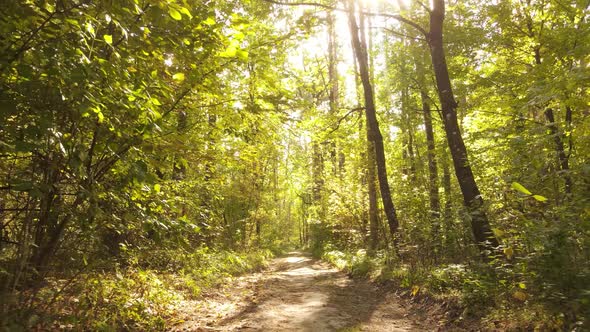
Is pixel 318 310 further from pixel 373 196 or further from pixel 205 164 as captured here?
pixel 373 196

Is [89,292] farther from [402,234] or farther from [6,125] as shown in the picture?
[402,234]

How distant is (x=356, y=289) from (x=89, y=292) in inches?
245

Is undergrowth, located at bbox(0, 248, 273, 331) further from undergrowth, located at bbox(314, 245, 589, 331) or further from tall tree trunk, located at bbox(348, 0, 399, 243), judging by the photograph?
tall tree trunk, located at bbox(348, 0, 399, 243)

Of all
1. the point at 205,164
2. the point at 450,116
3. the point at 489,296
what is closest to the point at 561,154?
the point at 450,116

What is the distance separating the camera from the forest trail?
219 inches

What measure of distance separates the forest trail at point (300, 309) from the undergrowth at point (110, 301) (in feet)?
1.34

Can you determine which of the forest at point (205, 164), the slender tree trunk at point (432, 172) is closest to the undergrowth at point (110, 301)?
the forest at point (205, 164)

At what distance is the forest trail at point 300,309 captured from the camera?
5.57 m

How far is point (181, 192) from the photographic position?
24.2 ft

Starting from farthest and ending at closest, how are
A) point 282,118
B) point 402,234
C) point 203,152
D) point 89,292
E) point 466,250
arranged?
point 402,234
point 466,250
point 282,118
point 203,152
point 89,292

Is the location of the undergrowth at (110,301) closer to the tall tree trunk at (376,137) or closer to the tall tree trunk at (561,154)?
the tall tree trunk at (561,154)

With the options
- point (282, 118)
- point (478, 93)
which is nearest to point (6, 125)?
point (282, 118)

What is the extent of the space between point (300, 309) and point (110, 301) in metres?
3.32

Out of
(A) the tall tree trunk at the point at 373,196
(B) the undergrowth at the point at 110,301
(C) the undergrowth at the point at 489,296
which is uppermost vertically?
(A) the tall tree trunk at the point at 373,196
